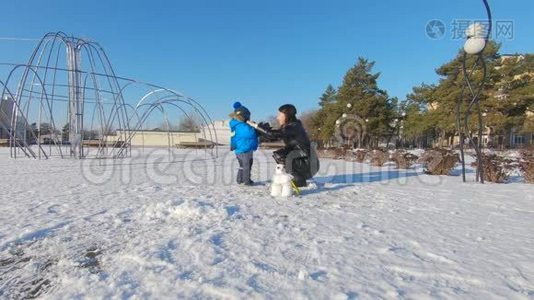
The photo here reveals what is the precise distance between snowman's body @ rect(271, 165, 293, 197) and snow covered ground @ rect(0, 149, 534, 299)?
0.26 metres

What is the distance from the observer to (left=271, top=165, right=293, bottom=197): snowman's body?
4984 mm

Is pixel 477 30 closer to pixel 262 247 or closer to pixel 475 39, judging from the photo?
pixel 475 39

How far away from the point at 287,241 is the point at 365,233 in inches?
30.9

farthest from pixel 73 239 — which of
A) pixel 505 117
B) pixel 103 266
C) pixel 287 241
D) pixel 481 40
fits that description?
pixel 505 117

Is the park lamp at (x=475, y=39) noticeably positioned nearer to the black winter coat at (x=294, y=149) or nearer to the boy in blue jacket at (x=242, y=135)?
the black winter coat at (x=294, y=149)

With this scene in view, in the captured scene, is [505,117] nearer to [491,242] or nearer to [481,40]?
[481,40]

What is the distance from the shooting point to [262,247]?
107 inches

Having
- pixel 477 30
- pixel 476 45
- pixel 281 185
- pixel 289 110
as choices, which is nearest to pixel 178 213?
pixel 281 185

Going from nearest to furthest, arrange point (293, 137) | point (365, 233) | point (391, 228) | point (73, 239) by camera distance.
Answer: point (73, 239), point (365, 233), point (391, 228), point (293, 137)

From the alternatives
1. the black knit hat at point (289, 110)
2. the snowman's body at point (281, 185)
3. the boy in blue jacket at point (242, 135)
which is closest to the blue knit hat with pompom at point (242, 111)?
the boy in blue jacket at point (242, 135)

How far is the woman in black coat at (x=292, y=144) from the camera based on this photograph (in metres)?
5.69

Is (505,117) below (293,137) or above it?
above

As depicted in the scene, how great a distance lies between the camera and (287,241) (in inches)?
113

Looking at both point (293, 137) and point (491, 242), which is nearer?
point (491, 242)
